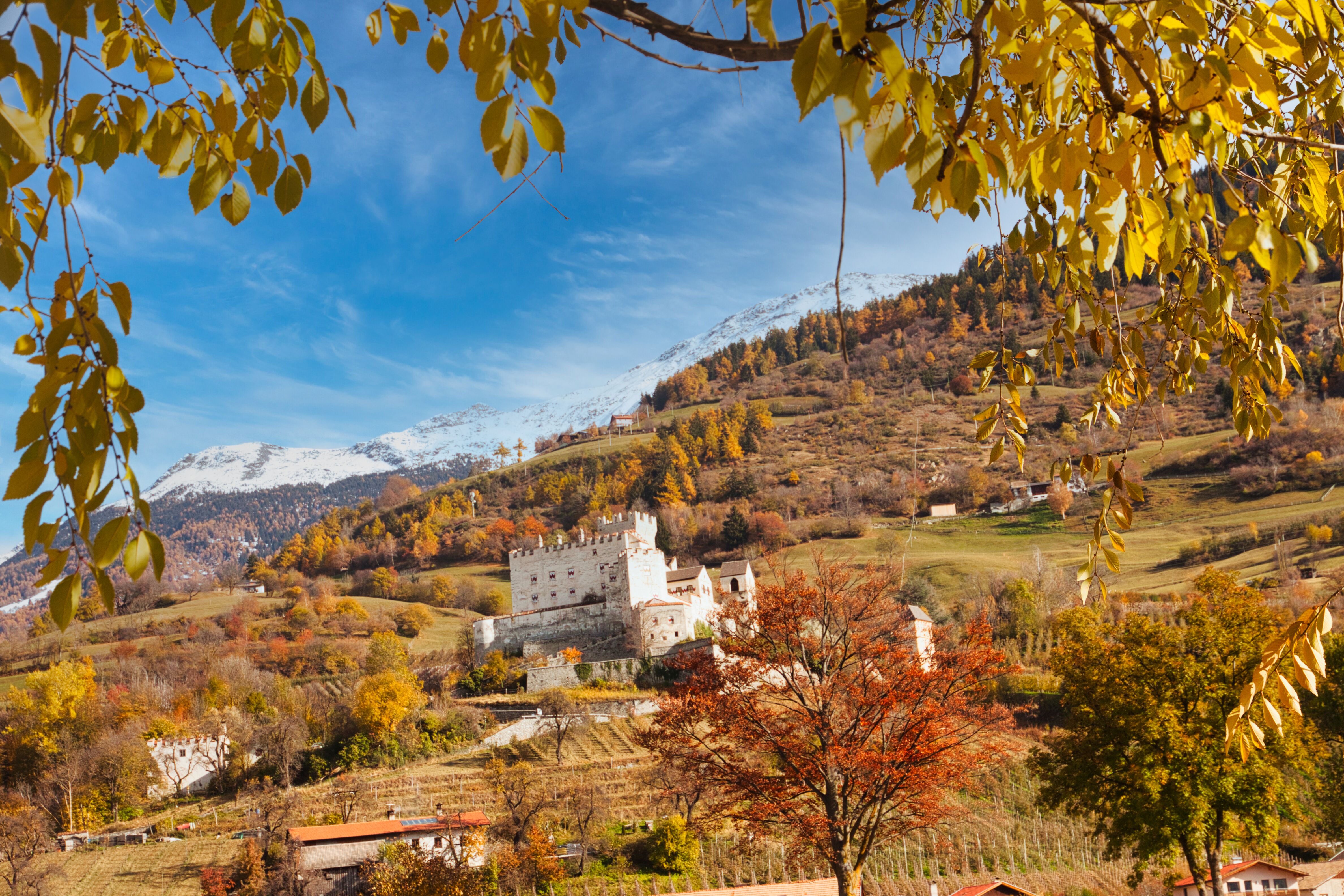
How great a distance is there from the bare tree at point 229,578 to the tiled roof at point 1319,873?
7886 centimetres

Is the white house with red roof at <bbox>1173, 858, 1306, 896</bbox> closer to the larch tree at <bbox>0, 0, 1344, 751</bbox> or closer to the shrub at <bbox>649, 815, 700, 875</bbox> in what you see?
the shrub at <bbox>649, 815, 700, 875</bbox>

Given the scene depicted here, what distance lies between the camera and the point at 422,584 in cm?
6662

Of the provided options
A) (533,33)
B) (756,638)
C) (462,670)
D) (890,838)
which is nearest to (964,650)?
(756,638)

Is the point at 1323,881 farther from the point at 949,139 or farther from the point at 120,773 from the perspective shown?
the point at 120,773

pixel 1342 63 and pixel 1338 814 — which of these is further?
pixel 1338 814

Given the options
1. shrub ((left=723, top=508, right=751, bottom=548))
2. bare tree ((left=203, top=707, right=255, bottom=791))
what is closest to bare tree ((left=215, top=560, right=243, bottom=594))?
bare tree ((left=203, top=707, right=255, bottom=791))

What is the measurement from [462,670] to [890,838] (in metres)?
30.4

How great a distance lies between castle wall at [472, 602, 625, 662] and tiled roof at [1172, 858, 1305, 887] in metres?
25.6

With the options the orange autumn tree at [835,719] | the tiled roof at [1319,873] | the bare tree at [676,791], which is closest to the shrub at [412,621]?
the bare tree at [676,791]

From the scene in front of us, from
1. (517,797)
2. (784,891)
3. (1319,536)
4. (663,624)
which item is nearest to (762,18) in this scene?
(784,891)

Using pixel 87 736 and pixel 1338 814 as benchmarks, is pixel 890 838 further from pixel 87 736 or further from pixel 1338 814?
pixel 87 736

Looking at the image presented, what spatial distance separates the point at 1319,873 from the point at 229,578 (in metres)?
84.8

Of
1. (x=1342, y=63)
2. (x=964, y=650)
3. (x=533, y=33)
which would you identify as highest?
(x=1342, y=63)

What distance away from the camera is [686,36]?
1.44 meters
